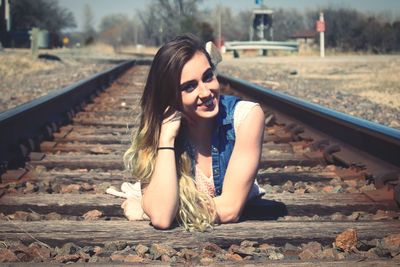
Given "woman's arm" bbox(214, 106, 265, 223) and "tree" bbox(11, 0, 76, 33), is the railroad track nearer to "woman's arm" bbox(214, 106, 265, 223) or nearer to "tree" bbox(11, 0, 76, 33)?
"woman's arm" bbox(214, 106, 265, 223)

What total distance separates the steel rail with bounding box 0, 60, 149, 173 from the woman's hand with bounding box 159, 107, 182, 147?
61.8 inches

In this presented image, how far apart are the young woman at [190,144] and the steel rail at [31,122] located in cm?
152

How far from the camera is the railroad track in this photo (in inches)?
84.3

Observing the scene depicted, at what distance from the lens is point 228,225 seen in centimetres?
246

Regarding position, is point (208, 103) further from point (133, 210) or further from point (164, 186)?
point (133, 210)

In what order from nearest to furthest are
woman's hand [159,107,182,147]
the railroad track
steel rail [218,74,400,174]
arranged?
the railroad track
woman's hand [159,107,182,147]
steel rail [218,74,400,174]

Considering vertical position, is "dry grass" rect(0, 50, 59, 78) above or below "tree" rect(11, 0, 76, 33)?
below

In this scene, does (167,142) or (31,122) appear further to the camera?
(31,122)

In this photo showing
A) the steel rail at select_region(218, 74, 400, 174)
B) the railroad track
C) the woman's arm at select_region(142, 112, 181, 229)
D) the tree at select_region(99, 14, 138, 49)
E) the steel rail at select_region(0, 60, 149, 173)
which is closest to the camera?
the railroad track

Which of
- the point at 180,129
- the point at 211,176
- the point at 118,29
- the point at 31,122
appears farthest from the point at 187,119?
the point at 118,29

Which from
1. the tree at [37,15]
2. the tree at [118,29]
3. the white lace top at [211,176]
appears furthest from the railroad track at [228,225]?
the tree at [118,29]

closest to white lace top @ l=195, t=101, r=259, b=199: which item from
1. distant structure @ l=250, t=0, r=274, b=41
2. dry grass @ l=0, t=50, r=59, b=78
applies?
dry grass @ l=0, t=50, r=59, b=78

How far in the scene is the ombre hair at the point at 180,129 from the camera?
241cm

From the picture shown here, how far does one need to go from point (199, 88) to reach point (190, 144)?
36 cm
